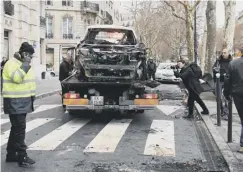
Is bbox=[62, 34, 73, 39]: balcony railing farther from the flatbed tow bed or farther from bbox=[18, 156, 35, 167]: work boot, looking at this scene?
bbox=[18, 156, 35, 167]: work boot

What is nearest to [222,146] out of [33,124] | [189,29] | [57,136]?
[57,136]

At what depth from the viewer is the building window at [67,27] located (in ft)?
188

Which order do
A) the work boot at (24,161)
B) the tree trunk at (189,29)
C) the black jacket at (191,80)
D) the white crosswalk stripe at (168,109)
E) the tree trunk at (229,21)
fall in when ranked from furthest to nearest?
the tree trunk at (189,29)
the tree trunk at (229,21)
the white crosswalk stripe at (168,109)
the black jacket at (191,80)
the work boot at (24,161)

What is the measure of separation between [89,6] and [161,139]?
174ft

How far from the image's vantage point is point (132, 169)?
6191mm

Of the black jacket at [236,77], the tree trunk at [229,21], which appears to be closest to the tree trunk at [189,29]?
the tree trunk at [229,21]

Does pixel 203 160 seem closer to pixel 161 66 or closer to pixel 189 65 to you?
pixel 189 65

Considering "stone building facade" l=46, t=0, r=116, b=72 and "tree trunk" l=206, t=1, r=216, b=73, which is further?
"stone building facade" l=46, t=0, r=116, b=72

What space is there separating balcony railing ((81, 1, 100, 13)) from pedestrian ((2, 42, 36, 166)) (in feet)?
174

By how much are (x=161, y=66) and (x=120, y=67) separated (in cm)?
2031

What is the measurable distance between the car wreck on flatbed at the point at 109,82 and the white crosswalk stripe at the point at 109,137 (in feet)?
1.54

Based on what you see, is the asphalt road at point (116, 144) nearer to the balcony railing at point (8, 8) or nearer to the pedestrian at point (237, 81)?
the pedestrian at point (237, 81)

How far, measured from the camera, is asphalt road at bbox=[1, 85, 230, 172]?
6.41 m

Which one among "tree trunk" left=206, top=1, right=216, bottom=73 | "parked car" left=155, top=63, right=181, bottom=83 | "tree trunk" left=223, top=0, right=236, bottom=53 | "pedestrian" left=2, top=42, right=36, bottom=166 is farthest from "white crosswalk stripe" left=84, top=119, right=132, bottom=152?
"parked car" left=155, top=63, right=181, bottom=83
